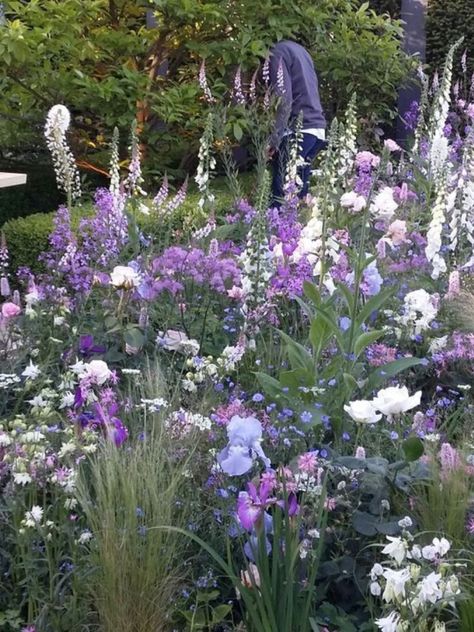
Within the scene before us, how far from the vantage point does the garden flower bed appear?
213cm

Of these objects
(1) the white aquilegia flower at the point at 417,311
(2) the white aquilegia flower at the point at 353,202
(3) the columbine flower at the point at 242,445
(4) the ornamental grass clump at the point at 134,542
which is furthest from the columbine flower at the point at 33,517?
(2) the white aquilegia flower at the point at 353,202

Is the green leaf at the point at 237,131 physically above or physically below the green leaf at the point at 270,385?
below

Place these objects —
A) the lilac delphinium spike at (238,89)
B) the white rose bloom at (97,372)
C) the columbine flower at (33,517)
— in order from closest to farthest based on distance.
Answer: the columbine flower at (33,517) → the white rose bloom at (97,372) → the lilac delphinium spike at (238,89)

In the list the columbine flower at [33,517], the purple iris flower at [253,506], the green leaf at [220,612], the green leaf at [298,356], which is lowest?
the green leaf at [220,612]

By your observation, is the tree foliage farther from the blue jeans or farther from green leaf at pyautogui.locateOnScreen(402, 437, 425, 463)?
green leaf at pyautogui.locateOnScreen(402, 437, 425, 463)

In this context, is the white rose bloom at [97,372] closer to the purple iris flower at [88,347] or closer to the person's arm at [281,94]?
the purple iris flower at [88,347]

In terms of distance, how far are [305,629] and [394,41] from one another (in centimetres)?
827

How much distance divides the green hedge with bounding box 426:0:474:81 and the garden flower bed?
31.4 ft

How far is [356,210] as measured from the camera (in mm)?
4090

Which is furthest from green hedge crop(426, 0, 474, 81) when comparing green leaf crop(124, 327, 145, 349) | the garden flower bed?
green leaf crop(124, 327, 145, 349)

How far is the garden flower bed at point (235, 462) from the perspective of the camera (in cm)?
213

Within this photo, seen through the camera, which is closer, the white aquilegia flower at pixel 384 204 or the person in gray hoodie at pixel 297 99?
the white aquilegia flower at pixel 384 204

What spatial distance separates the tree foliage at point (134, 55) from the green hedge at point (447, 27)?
13.7 feet

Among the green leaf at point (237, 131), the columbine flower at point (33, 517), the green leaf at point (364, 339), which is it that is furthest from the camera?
the green leaf at point (237, 131)
